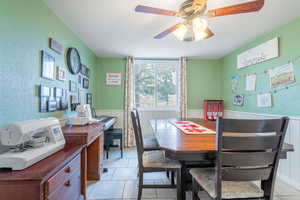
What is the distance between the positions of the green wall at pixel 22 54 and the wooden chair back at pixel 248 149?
5.38ft

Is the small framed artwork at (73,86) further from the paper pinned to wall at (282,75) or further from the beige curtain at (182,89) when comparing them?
the paper pinned to wall at (282,75)

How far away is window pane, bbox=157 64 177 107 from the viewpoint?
4328 millimetres

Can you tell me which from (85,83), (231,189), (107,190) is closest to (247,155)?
(231,189)

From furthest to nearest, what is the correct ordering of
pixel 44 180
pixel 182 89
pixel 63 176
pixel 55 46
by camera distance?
1. pixel 182 89
2. pixel 55 46
3. pixel 63 176
4. pixel 44 180

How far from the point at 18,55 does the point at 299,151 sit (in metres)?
3.37

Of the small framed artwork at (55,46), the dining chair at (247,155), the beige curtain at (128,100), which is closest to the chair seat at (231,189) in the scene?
the dining chair at (247,155)

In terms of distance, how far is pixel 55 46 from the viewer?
2.05 metres

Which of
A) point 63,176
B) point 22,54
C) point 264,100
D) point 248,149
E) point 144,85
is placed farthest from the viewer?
point 144,85

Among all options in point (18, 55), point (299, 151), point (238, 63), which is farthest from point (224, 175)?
point (238, 63)

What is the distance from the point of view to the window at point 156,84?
14.0 ft

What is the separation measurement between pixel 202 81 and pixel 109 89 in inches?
95.0

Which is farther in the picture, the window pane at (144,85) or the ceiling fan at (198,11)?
the window pane at (144,85)

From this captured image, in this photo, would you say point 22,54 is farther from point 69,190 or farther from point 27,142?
point 69,190

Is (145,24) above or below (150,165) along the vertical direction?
above
